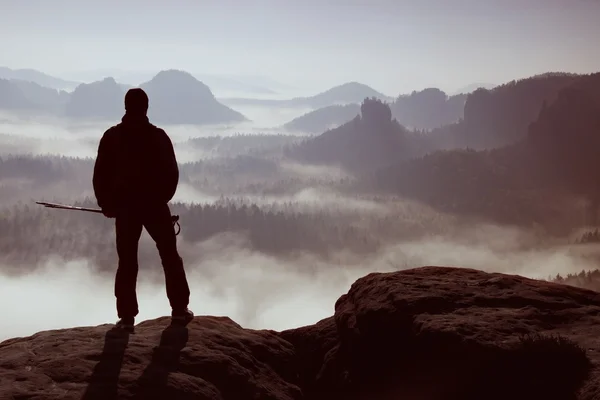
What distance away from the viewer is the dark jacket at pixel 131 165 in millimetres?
10195

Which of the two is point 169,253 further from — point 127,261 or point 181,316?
point 181,316

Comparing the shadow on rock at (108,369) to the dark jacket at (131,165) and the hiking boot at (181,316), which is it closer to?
the hiking boot at (181,316)

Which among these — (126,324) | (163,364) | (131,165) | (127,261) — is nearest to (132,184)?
(131,165)

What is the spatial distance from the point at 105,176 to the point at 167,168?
4.51ft

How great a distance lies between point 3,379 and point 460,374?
765cm

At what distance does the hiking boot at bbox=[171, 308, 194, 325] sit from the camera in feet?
35.5

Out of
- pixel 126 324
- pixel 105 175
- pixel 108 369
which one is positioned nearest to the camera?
pixel 108 369

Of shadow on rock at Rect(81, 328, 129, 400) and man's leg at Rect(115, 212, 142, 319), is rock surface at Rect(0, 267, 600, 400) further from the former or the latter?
man's leg at Rect(115, 212, 142, 319)

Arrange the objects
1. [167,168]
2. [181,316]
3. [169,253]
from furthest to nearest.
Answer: [181,316] → [169,253] → [167,168]

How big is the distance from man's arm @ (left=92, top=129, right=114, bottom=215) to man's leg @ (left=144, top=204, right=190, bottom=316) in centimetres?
86

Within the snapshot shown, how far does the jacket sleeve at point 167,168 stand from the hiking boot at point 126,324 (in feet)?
9.06

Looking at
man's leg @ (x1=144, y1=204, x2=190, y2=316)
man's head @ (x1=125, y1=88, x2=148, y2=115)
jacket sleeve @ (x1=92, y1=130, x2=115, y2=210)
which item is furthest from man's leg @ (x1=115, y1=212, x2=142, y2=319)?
man's head @ (x1=125, y1=88, x2=148, y2=115)

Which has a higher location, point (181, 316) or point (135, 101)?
point (135, 101)

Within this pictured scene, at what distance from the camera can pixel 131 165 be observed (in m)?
10.2
